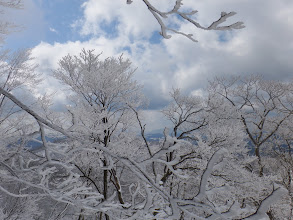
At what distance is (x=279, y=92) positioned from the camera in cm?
1114

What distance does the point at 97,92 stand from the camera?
738 centimetres

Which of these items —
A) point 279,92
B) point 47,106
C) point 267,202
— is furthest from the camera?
point 279,92

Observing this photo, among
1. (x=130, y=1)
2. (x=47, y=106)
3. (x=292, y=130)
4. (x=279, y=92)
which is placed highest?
(x=279, y=92)

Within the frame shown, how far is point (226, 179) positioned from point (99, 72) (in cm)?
602

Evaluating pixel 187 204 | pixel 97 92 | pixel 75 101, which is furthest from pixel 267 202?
pixel 75 101

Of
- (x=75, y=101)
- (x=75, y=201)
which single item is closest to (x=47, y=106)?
(x=75, y=101)

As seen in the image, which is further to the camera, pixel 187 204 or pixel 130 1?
pixel 130 1

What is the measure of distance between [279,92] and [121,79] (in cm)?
891

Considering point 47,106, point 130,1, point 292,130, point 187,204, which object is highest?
point 47,106

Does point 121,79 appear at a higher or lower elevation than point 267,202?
higher

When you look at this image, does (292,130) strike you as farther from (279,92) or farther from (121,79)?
(121,79)

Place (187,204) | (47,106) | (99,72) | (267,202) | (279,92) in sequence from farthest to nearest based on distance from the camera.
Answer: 1. (279,92)
2. (47,106)
3. (99,72)
4. (187,204)
5. (267,202)

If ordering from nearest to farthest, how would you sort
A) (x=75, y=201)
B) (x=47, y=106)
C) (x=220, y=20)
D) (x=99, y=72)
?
(x=220, y=20) → (x=75, y=201) → (x=99, y=72) → (x=47, y=106)

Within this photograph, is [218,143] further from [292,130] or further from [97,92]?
[292,130]
